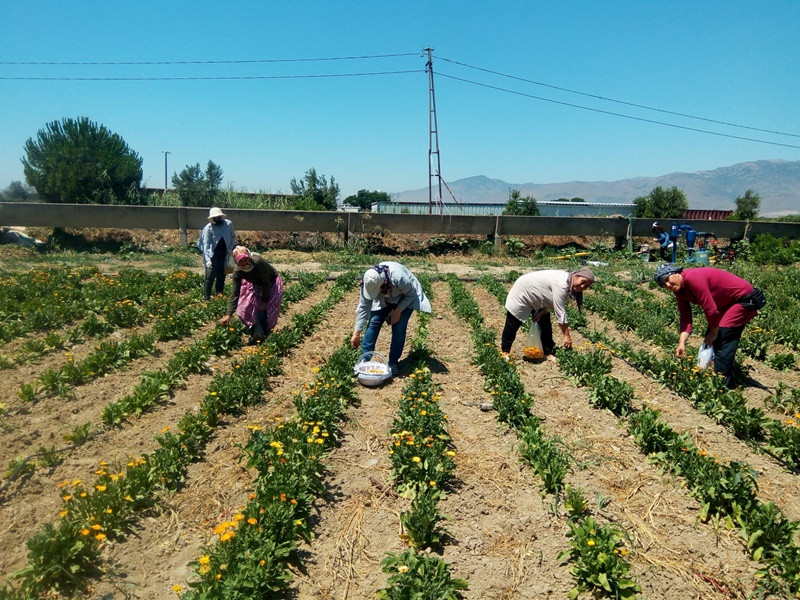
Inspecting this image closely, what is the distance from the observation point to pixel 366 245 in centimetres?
1847

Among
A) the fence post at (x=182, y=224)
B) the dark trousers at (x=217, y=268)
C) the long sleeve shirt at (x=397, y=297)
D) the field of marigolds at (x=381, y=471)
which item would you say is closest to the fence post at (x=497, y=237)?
the fence post at (x=182, y=224)

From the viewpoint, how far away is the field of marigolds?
3301mm

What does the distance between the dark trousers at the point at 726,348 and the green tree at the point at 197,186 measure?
68.0 feet

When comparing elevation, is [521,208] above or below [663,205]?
below

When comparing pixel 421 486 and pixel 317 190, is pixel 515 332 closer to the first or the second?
pixel 421 486

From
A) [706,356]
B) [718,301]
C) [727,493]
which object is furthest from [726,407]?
[727,493]

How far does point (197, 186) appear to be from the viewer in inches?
976

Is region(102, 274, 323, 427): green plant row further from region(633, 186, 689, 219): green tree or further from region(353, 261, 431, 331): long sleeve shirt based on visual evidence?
region(633, 186, 689, 219): green tree

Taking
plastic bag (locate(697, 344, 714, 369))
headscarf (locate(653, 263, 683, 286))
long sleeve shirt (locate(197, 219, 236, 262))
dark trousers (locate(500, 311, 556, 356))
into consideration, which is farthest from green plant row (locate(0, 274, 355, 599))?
plastic bag (locate(697, 344, 714, 369))

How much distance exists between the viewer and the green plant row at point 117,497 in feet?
10.2

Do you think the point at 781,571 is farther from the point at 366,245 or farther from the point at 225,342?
the point at 366,245

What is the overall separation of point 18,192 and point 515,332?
3144 cm

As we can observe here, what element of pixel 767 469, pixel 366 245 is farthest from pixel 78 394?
pixel 366 245

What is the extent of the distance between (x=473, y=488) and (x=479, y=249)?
1501cm
